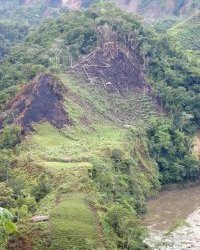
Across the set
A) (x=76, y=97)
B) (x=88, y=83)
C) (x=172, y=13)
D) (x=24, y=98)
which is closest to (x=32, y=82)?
(x=24, y=98)

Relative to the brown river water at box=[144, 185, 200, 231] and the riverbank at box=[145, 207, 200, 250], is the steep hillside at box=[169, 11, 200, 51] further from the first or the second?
the riverbank at box=[145, 207, 200, 250]

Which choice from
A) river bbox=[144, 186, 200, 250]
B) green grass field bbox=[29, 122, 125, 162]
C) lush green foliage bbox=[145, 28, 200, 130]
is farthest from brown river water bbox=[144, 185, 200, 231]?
lush green foliage bbox=[145, 28, 200, 130]

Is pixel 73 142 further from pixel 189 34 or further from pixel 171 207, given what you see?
pixel 189 34

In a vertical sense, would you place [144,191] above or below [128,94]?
below

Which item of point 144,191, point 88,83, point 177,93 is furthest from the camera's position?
point 177,93

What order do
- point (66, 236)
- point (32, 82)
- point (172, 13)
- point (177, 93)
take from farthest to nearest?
point (172, 13) < point (177, 93) < point (32, 82) < point (66, 236)

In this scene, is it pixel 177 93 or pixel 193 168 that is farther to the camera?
pixel 177 93

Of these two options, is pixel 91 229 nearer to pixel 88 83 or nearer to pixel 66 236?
pixel 66 236
